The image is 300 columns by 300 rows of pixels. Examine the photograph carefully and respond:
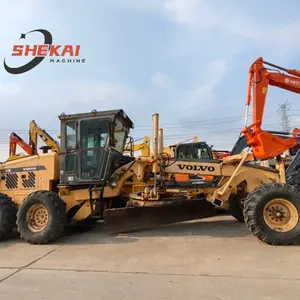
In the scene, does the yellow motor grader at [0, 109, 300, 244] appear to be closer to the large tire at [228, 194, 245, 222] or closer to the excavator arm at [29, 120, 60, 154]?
the large tire at [228, 194, 245, 222]

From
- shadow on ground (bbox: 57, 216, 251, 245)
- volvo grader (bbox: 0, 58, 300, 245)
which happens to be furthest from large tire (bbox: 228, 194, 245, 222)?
volvo grader (bbox: 0, 58, 300, 245)

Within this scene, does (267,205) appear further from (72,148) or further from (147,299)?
(72,148)

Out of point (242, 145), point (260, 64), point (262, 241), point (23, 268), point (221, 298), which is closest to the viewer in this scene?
point (221, 298)

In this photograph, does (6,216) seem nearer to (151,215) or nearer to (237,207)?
(151,215)

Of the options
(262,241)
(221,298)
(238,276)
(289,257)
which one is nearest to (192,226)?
(262,241)

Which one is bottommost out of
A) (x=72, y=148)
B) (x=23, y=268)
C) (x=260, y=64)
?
(x=23, y=268)

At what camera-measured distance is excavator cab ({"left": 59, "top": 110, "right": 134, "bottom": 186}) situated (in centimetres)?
777

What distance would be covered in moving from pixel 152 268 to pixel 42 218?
3.52m

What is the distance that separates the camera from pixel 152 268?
5039 millimetres

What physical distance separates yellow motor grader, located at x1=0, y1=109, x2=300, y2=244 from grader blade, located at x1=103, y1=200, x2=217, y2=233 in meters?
0.02

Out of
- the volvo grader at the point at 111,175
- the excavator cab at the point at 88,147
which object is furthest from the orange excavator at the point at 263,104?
the excavator cab at the point at 88,147

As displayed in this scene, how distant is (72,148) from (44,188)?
49.5 inches

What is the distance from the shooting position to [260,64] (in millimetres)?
7668

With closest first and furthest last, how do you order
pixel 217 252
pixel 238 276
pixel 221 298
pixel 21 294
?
1. pixel 221 298
2. pixel 21 294
3. pixel 238 276
4. pixel 217 252
